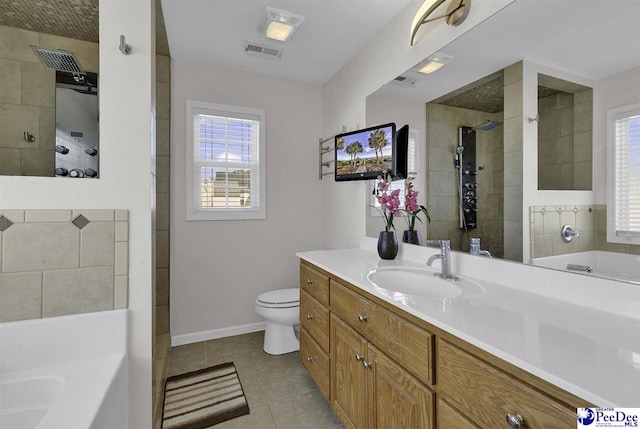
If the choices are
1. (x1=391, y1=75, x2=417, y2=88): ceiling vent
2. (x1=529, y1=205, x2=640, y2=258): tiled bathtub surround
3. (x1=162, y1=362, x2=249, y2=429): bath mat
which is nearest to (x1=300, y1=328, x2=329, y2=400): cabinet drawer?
(x1=162, y1=362, x2=249, y2=429): bath mat

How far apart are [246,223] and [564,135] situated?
96.4 inches

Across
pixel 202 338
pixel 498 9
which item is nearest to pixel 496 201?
pixel 498 9

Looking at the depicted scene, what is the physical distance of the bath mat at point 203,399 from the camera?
1691 millimetres

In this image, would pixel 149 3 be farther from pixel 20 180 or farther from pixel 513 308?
pixel 513 308

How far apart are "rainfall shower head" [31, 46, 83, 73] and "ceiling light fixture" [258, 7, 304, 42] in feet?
4.25

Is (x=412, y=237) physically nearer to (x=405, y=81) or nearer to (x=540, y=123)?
(x=540, y=123)

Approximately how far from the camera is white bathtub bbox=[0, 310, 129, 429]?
41.4 inches

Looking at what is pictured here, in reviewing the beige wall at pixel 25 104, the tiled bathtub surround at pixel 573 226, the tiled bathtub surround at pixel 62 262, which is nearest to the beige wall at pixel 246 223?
the beige wall at pixel 25 104

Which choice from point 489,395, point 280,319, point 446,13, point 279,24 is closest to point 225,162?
point 279,24

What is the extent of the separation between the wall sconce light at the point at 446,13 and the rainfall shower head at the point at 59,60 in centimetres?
223

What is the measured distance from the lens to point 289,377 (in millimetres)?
2100

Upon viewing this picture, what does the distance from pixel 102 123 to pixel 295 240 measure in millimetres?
1989

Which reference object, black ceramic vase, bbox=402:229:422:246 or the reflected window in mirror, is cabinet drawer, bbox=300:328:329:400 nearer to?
black ceramic vase, bbox=402:229:422:246

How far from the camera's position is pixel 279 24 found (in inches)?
80.5
